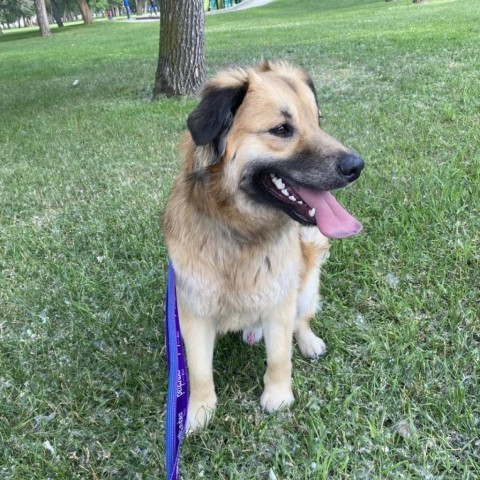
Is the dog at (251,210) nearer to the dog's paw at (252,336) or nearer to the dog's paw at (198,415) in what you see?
the dog's paw at (198,415)

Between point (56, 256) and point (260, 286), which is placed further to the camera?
point (56, 256)

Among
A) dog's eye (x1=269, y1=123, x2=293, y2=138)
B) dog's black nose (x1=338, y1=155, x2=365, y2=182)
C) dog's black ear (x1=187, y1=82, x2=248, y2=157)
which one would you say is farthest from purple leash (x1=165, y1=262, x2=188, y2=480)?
dog's black nose (x1=338, y1=155, x2=365, y2=182)

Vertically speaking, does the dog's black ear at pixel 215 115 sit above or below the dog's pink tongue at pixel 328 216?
above

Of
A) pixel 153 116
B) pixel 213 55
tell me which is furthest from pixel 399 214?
pixel 213 55

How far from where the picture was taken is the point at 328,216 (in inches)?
85.9

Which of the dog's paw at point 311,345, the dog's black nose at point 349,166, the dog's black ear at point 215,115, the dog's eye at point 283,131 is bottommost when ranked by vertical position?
the dog's paw at point 311,345

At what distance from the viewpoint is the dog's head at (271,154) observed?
206cm

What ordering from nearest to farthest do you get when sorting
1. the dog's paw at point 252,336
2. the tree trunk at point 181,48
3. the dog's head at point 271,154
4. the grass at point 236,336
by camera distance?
1. the dog's head at point 271,154
2. the grass at point 236,336
3. the dog's paw at point 252,336
4. the tree trunk at point 181,48

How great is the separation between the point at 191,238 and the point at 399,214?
1.98 m

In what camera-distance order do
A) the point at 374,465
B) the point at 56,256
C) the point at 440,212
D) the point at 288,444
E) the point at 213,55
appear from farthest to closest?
the point at 213,55 → the point at 56,256 → the point at 440,212 → the point at 288,444 → the point at 374,465

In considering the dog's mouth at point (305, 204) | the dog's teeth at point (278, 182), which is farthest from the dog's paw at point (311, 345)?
the dog's teeth at point (278, 182)

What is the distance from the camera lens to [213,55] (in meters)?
13.0

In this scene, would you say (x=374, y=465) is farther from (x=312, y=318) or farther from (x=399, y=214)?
(x=399, y=214)

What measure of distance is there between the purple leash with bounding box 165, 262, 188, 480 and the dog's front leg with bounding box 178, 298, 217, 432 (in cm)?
6
